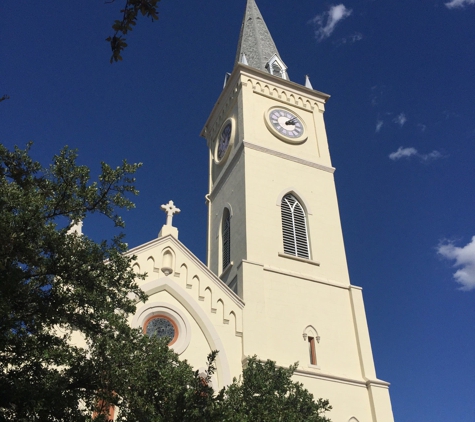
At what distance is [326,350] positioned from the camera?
1814 centimetres

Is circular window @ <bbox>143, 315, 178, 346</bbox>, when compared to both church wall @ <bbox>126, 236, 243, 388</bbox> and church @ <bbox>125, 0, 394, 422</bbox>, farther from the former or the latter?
church wall @ <bbox>126, 236, 243, 388</bbox>

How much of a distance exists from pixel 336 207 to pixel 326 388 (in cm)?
847

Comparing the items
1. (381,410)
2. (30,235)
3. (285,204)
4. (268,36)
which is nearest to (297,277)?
(285,204)

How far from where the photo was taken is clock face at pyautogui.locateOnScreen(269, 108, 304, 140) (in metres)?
24.9

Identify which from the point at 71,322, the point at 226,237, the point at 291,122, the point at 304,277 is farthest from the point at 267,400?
the point at 291,122

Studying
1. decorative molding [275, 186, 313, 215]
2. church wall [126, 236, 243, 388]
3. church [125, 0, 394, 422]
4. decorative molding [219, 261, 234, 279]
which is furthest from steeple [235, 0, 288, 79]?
church wall [126, 236, 243, 388]

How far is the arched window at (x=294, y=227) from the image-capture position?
2077cm

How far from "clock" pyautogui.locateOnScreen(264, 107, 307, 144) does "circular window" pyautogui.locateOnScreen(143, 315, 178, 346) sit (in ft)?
36.6

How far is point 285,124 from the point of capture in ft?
82.9

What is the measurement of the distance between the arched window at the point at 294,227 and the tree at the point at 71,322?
35.0 ft

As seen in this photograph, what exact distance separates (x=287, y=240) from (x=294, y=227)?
80 centimetres

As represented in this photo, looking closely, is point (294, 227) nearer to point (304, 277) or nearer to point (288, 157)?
point (304, 277)

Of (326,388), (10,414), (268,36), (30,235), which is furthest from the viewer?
(268,36)

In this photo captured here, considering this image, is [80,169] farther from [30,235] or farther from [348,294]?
[348,294]
